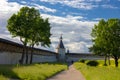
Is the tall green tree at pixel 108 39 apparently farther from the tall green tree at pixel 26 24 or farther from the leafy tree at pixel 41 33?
the tall green tree at pixel 26 24

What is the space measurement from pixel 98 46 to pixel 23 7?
83.4ft

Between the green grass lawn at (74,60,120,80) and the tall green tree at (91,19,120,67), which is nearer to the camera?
the green grass lawn at (74,60,120,80)

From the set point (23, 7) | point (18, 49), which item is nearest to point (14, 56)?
point (18, 49)

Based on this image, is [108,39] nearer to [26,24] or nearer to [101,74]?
[26,24]

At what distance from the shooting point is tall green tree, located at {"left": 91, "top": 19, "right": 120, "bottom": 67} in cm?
7738

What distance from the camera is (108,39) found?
7869cm

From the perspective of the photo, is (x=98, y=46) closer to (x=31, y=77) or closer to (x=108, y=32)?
(x=108, y=32)

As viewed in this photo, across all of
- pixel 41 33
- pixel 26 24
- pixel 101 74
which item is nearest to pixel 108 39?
pixel 41 33

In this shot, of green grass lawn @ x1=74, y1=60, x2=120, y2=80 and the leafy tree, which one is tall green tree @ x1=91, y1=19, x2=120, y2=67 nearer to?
the leafy tree

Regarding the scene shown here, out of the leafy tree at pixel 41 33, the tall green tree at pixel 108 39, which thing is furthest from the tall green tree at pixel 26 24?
the tall green tree at pixel 108 39

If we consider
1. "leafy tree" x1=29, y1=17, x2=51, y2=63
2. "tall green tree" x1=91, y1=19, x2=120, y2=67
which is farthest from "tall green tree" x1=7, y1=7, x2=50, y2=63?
"tall green tree" x1=91, y1=19, x2=120, y2=67

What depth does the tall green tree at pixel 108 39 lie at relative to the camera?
254ft

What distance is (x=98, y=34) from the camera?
8019 cm

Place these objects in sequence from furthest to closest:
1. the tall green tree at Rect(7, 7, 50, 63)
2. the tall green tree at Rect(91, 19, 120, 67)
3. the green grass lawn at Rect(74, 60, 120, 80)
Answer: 1. the tall green tree at Rect(91, 19, 120, 67)
2. the tall green tree at Rect(7, 7, 50, 63)
3. the green grass lawn at Rect(74, 60, 120, 80)
